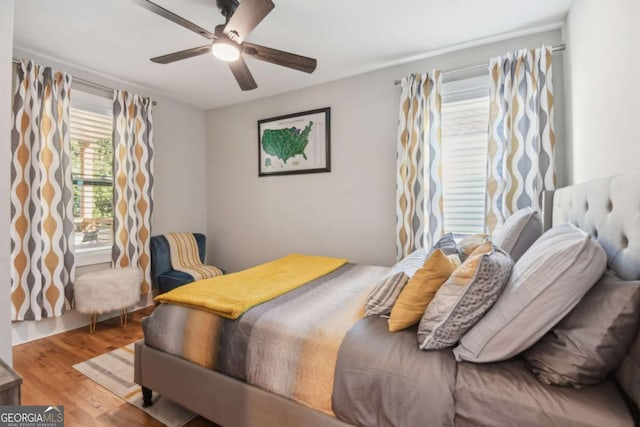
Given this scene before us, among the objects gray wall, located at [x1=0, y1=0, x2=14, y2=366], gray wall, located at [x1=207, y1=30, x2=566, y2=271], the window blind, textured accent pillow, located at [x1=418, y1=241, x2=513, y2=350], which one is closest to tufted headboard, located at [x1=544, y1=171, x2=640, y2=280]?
textured accent pillow, located at [x1=418, y1=241, x2=513, y2=350]

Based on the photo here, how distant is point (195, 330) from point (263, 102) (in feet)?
9.96

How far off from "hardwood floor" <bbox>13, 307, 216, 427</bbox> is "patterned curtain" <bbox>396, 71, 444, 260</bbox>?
7.07 feet

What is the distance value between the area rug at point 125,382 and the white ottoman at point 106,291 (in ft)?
1.60

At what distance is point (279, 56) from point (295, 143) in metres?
1.59

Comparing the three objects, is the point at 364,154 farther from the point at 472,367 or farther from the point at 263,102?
the point at 472,367

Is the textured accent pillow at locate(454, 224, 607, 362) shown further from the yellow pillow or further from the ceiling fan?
the ceiling fan

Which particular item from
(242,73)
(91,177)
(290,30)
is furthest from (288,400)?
(91,177)

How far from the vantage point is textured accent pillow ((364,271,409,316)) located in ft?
5.03

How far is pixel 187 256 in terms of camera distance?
3.81 m

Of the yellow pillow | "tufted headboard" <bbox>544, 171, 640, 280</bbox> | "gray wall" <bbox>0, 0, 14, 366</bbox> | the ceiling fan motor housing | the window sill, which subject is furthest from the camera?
the window sill

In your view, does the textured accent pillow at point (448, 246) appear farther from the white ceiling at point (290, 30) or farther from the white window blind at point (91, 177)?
the white window blind at point (91, 177)

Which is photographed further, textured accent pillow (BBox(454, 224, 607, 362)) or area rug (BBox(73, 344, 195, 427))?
area rug (BBox(73, 344, 195, 427))

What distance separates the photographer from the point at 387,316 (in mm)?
1515

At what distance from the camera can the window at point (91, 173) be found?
120 inches
